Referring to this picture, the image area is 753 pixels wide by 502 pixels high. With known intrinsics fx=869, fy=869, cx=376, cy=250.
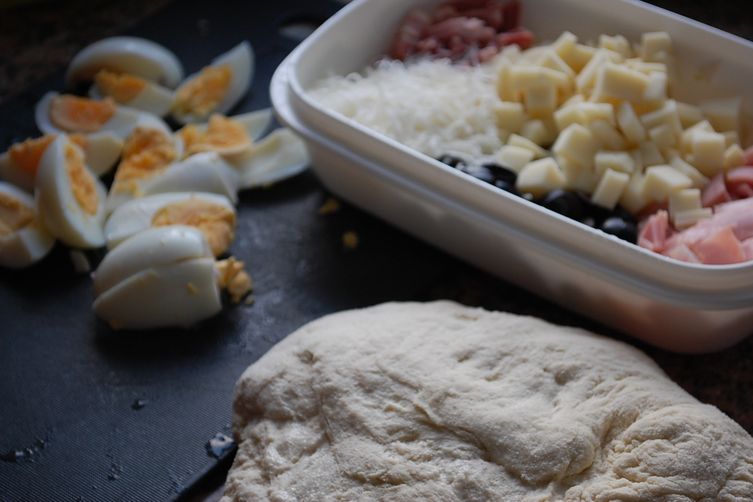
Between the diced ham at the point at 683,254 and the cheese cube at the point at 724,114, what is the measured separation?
1.63 feet

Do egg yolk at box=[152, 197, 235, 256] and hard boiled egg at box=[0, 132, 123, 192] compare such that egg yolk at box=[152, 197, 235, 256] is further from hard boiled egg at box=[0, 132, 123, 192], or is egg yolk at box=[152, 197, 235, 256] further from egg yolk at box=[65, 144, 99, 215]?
hard boiled egg at box=[0, 132, 123, 192]

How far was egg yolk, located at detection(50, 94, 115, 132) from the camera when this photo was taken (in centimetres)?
268

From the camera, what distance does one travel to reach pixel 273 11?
307cm

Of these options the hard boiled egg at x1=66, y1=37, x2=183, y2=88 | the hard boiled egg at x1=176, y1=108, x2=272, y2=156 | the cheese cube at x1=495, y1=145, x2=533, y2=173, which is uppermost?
the cheese cube at x1=495, y1=145, x2=533, y2=173

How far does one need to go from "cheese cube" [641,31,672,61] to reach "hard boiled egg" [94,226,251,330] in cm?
131

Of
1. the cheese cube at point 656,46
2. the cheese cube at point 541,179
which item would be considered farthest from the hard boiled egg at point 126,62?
the cheese cube at point 656,46

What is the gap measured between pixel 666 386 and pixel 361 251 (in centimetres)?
96

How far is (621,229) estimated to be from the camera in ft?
6.95

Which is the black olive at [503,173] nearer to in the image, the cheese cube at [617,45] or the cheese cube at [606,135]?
the cheese cube at [606,135]

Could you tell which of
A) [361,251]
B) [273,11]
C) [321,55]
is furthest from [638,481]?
[273,11]

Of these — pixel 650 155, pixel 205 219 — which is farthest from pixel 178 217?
pixel 650 155

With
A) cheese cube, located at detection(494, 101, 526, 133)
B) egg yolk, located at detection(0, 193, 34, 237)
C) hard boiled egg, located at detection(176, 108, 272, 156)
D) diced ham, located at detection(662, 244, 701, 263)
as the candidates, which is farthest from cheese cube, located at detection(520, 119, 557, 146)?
egg yolk, located at detection(0, 193, 34, 237)

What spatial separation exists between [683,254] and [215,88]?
1.56 m

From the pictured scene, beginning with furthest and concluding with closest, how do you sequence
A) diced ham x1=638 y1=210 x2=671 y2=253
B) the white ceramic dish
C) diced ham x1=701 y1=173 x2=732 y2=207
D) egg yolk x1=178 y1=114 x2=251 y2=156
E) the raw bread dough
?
egg yolk x1=178 y1=114 x2=251 y2=156
diced ham x1=701 y1=173 x2=732 y2=207
diced ham x1=638 y1=210 x2=671 y2=253
the white ceramic dish
the raw bread dough
